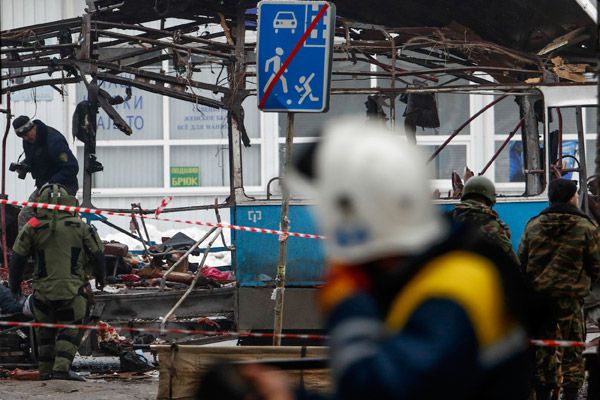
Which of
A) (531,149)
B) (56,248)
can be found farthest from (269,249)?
(531,149)

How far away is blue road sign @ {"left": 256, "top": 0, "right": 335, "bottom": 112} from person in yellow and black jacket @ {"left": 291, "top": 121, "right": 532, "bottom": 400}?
6.20 m

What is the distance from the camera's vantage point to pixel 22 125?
1195cm

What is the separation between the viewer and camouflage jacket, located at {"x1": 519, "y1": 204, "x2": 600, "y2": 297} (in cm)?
886

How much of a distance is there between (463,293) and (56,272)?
852 cm

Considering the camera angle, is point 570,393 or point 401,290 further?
point 570,393

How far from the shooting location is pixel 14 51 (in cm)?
1147

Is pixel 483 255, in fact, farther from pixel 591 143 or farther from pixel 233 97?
pixel 591 143

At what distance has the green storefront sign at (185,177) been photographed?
20656mm

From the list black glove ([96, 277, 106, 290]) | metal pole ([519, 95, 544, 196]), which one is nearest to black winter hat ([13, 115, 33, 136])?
black glove ([96, 277, 106, 290])

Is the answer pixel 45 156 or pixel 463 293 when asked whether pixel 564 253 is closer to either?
pixel 45 156

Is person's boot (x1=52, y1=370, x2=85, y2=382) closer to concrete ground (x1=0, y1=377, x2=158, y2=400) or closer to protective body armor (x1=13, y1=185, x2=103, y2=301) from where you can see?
concrete ground (x1=0, y1=377, x2=158, y2=400)

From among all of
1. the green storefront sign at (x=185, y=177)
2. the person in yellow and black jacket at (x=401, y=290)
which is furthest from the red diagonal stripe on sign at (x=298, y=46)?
the green storefront sign at (x=185, y=177)

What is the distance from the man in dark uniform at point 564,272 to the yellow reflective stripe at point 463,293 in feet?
21.9

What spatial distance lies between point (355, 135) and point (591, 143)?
16.2 meters
